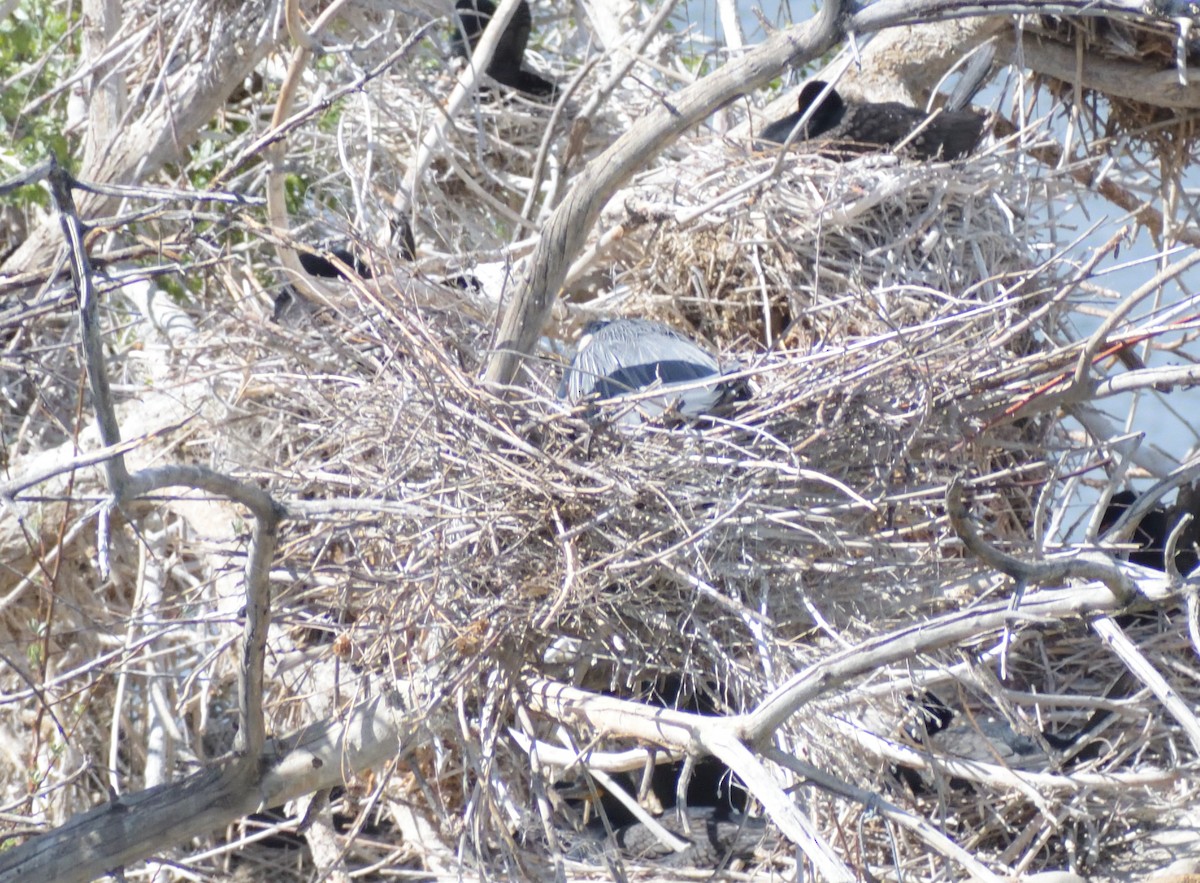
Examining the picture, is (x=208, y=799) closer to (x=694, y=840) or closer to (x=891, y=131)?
(x=694, y=840)

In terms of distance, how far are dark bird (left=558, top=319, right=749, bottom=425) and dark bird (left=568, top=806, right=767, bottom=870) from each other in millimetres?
1111

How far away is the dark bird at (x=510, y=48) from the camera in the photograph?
4.61 m

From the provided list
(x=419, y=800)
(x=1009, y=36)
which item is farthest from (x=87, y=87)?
(x=1009, y=36)

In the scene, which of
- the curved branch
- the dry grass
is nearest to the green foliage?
the dry grass

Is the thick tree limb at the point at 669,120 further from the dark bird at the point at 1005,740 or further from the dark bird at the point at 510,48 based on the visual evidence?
the dark bird at the point at 510,48

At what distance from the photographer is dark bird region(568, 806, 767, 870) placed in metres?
3.50

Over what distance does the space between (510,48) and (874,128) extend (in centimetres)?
150

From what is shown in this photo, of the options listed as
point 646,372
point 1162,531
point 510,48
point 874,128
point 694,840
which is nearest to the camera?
point 646,372

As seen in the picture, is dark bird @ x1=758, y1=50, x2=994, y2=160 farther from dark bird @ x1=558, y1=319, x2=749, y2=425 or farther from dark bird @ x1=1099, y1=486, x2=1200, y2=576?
dark bird @ x1=1099, y1=486, x2=1200, y2=576

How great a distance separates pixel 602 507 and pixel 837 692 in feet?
2.12

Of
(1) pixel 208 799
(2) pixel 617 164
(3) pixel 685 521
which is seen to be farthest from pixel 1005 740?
(1) pixel 208 799

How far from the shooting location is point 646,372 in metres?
3.10

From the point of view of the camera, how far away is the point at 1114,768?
11.4 feet

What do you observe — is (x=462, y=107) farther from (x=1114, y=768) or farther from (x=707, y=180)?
(x=1114, y=768)
